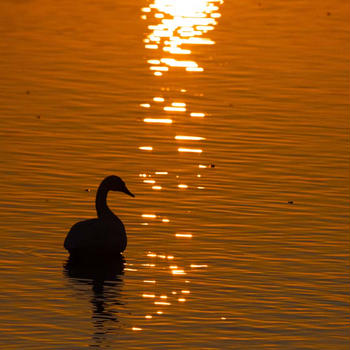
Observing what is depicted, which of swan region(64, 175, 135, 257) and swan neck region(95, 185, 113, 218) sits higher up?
swan region(64, 175, 135, 257)

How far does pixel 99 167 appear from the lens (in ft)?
94.7

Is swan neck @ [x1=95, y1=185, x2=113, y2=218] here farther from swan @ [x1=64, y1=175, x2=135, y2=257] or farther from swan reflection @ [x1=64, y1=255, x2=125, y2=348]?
swan reflection @ [x1=64, y1=255, x2=125, y2=348]

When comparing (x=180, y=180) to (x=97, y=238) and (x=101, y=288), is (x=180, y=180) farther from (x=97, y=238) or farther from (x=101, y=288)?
(x=101, y=288)

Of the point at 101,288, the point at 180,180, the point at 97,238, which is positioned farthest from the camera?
the point at 180,180

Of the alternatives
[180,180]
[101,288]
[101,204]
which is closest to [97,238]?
[101,204]

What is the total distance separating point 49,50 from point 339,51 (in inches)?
326

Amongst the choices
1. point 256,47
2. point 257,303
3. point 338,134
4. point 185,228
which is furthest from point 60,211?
point 256,47

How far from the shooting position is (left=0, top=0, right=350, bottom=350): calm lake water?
19641 millimetres

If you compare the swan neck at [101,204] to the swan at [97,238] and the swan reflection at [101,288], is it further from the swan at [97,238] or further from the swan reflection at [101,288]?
the swan reflection at [101,288]

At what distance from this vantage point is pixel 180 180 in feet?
92.9

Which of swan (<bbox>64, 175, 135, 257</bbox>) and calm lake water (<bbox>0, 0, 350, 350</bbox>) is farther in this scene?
swan (<bbox>64, 175, 135, 257</bbox>)

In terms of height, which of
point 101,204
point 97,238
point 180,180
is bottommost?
point 180,180

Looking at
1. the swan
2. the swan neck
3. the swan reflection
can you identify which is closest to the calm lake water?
the swan reflection

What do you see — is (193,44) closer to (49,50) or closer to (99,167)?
(49,50)
